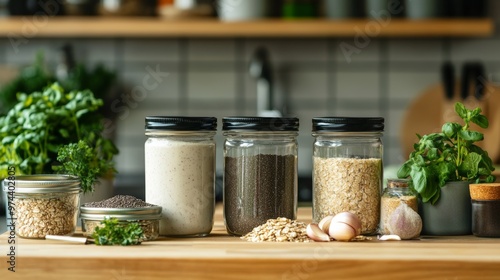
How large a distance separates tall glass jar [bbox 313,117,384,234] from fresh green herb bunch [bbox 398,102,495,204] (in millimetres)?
65

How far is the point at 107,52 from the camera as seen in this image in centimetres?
337

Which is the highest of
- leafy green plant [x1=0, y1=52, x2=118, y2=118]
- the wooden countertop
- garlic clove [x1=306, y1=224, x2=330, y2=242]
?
leafy green plant [x1=0, y1=52, x2=118, y2=118]

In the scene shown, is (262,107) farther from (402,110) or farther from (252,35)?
(402,110)

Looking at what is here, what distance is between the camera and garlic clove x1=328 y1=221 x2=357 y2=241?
122 cm

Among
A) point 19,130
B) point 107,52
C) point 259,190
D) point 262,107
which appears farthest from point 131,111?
point 259,190

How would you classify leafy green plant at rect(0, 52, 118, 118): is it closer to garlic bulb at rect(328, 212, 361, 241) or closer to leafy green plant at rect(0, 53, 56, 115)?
leafy green plant at rect(0, 53, 56, 115)

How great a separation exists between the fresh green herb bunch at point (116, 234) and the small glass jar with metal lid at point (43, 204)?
0.09 metres

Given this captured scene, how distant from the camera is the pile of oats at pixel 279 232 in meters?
1.23

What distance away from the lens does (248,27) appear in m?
3.06

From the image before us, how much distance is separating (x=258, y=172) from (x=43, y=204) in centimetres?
34

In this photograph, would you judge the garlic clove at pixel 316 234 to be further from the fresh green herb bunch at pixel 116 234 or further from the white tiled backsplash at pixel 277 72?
the white tiled backsplash at pixel 277 72

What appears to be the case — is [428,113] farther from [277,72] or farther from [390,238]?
[390,238]

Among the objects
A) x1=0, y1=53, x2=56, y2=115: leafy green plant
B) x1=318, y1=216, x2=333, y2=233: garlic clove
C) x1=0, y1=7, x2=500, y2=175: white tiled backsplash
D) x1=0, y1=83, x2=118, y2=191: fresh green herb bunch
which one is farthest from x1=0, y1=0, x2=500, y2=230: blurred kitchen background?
x1=318, y1=216, x2=333, y2=233: garlic clove

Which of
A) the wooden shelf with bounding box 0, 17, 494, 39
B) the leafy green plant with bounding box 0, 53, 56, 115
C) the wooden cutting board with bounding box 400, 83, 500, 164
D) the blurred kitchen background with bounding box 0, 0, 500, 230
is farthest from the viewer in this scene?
the blurred kitchen background with bounding box 0, 0, 500, 230
